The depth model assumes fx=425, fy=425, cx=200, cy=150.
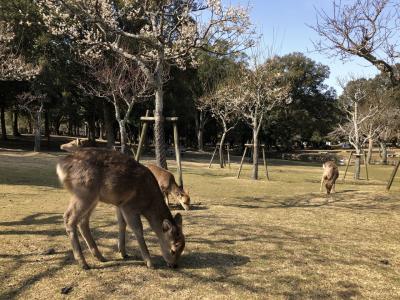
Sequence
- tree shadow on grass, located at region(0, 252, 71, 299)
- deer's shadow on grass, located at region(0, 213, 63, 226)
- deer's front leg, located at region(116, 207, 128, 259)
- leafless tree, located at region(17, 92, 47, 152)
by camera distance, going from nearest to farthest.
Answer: tree shadow on grass, located at region(0, 252, 71, 299) < deer's front leg, located at region(116, 207, 128, 259) < deer's shadow on grass, located at region(0, 213, 63, 226) < leafless tree, located at region(17, 92, 47, 152)

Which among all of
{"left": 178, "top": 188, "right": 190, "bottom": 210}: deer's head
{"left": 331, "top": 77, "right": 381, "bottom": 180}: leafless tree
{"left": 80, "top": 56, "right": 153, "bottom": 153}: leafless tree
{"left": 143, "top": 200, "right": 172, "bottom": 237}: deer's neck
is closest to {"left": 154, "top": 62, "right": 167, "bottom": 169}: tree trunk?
{"left": 178, "top": 188, "right": 190, "bottom": 210}: deer's head

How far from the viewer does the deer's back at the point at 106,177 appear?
5.26 meters

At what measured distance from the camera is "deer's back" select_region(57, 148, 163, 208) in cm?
526

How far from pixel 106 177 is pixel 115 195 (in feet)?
0.85

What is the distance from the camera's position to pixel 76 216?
5.29m

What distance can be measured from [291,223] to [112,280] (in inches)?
204

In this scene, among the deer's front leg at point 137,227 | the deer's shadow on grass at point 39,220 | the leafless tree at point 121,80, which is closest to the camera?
the deer's front leg at point 137,227

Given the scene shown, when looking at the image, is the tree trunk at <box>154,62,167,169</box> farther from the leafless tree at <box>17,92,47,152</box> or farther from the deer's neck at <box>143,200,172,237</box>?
the leafless tree at <box>17,92,47,152</box>

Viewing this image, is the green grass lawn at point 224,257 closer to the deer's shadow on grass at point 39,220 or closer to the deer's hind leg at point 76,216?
the deer's shadow on grass at point 39,220

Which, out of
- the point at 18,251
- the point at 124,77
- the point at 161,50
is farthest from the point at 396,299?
the point at 124,77

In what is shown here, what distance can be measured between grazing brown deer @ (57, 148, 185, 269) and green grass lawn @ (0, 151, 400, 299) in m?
0.33

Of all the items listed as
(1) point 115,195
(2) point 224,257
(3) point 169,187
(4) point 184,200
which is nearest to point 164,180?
(3) point 169,187

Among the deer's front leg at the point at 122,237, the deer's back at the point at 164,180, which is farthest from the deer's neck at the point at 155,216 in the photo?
the deer's back at the point at 164,180

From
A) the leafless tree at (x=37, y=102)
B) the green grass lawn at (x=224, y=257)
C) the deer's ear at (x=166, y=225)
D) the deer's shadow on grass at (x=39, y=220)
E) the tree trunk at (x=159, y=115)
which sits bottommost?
the green grass lawn at (x=224, y=257)
